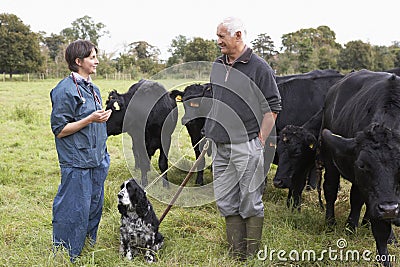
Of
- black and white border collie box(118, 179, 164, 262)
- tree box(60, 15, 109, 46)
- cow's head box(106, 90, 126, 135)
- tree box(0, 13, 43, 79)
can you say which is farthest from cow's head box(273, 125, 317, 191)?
tree box(60, 15, 109, 46)

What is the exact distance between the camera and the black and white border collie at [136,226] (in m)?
3.96

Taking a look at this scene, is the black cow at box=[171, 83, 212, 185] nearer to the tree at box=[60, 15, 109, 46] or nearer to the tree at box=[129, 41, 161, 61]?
the tree at box=[129, 41, 161, 61]

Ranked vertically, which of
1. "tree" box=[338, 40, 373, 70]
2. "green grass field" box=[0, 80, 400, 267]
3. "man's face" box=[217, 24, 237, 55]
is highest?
"tree" box=[338, 40, 373, 70]

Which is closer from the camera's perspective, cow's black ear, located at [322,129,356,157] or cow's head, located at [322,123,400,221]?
cow's head, located at [322,123,400,221]

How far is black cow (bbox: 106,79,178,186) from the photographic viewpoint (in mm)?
7059

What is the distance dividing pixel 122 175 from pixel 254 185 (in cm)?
401

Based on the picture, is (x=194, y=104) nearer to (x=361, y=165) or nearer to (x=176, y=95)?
(x=176, y=95)

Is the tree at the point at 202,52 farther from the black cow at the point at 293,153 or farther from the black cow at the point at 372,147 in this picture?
the black cow at the point at 372,147

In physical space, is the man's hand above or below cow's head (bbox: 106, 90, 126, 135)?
above

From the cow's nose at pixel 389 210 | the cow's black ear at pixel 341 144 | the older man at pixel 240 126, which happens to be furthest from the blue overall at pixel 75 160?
the cow's nose at pixel 389 210

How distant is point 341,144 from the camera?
3770mm

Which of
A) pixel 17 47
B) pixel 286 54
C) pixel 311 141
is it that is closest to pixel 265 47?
pixel 286 54

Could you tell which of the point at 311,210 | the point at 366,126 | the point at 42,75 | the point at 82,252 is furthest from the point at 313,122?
the point at 42,75

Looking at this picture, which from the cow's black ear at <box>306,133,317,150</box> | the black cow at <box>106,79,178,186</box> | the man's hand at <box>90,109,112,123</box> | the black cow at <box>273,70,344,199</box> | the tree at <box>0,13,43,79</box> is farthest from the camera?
the tree at <box>0,13,43,79</box>
